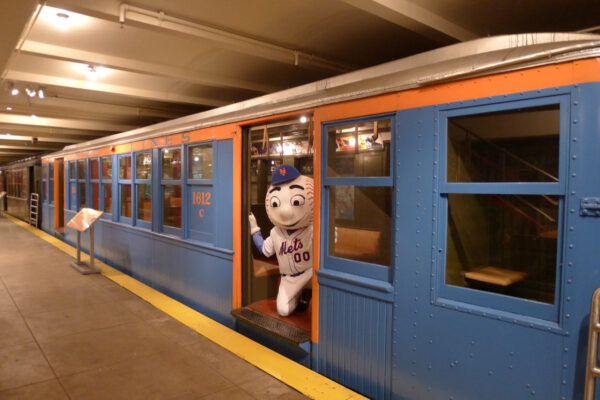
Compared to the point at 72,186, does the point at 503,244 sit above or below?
below

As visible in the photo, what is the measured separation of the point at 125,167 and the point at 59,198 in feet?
20.5

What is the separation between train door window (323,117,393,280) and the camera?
310 centimetres

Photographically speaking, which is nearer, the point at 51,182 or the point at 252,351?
the point at 252,351

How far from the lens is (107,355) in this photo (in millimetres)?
3738

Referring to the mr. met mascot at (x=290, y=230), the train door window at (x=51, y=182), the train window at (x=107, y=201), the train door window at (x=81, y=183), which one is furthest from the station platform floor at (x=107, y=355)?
the train door window at (x=51, y=182)

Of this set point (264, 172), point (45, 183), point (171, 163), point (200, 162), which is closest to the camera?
point (200, 162)

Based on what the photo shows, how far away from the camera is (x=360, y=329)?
3.06 metres

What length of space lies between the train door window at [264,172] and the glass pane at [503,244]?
174cm

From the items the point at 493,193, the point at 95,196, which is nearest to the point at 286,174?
the point at 493,193

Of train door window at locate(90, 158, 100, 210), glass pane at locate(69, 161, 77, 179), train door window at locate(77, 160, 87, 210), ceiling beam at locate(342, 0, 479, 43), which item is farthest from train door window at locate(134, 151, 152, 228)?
ceiling beam at locate(342, 0, 479, 43)

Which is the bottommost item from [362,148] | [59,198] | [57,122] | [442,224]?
[59,198]

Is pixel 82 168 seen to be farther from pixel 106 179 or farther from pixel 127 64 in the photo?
pixel 127 64

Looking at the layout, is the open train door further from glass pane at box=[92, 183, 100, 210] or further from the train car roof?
the train car roof

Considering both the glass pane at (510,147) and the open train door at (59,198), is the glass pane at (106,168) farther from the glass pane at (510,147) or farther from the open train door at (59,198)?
the glass pane at (510,147)
